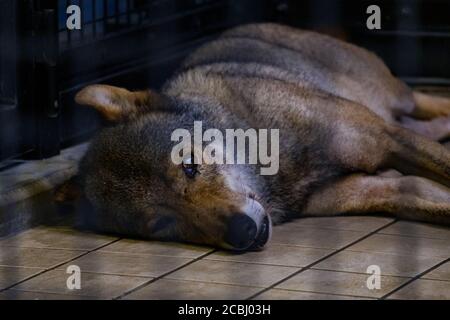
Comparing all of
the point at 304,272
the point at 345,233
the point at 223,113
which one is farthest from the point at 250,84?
the point at 304,272

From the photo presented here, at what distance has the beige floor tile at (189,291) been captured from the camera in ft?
13.9

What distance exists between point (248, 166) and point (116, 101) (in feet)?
1.97

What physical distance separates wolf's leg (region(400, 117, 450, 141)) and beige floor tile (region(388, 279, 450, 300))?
2184 mm

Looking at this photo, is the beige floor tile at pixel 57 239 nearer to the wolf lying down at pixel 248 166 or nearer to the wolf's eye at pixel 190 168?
the wolf lying down at pixel 248 166

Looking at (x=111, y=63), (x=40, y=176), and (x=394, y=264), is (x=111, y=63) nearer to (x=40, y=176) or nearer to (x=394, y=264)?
(x=40, y=176)

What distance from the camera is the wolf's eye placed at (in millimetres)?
4773

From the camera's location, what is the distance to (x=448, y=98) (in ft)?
22.0

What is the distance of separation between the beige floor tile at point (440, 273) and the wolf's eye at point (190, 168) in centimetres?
94

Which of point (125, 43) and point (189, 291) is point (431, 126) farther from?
point (189, 291)

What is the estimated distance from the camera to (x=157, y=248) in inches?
192

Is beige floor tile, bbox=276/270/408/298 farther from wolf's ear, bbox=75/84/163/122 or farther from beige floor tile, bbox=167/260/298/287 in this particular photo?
wolf's ear, bbox=75/84/163/122

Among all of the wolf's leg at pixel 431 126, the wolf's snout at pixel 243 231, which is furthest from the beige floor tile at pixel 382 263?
the wolf's leg at pixel 431 126

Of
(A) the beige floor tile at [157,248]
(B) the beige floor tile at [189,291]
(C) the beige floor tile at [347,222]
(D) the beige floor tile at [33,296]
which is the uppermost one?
(C) the beige floor tile at [347,222]

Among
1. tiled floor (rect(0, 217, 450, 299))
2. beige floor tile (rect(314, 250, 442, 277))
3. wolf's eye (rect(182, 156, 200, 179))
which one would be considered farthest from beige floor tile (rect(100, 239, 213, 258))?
beige floor tile (rect(314, 250, 442, 277))
